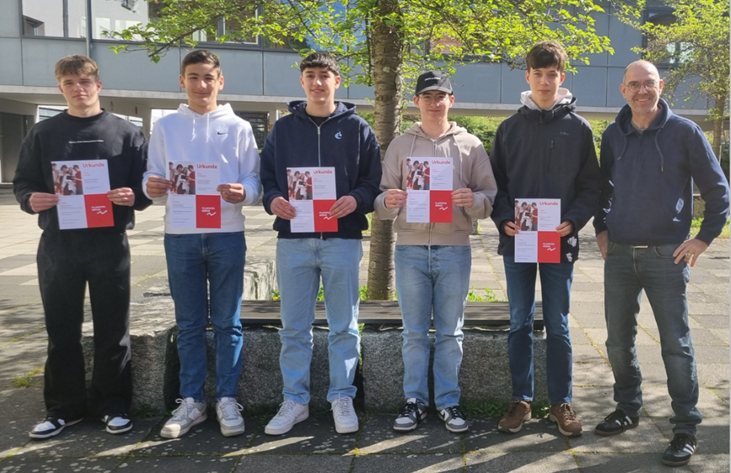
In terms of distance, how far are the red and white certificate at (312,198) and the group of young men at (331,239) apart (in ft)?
0.16

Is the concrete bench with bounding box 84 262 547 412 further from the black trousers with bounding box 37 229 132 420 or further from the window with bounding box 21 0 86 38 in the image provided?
the window with bounding box 21 0 86 38

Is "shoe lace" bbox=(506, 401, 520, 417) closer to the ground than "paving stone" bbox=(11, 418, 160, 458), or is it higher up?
higher up

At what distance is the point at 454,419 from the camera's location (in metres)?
4.09

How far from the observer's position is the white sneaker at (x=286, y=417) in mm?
4066

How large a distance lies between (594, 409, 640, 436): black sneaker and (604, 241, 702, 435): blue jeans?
1.01 feet

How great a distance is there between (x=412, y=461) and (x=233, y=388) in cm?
124

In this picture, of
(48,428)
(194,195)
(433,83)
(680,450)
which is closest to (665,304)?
(680,450)

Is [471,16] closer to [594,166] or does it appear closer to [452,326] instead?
[594,166]

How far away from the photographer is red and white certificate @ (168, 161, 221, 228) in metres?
4.04

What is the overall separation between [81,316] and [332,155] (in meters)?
1.86

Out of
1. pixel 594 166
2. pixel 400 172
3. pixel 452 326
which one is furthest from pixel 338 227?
pixel 594 166

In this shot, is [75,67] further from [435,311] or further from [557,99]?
[557,99]

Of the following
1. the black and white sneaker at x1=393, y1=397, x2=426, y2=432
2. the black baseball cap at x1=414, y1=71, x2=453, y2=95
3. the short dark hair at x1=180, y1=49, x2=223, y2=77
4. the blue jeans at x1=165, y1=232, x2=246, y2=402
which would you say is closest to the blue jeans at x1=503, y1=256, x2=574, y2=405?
the black and white sneaker at x1=393, y1=397, x2=426, y2=432

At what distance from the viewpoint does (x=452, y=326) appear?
413 centimetres
